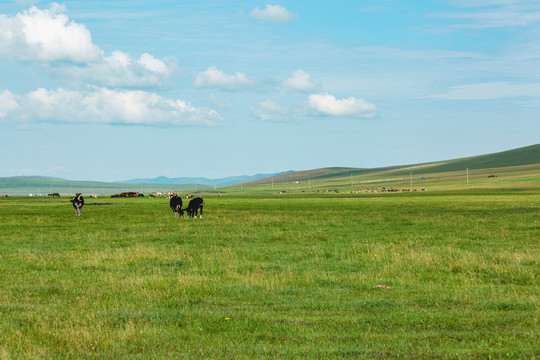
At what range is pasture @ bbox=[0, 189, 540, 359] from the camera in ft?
33.2

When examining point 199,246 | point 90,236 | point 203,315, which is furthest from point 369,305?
point 90,236

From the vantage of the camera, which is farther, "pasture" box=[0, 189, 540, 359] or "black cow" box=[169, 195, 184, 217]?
"black cow" box=[169, 195, 184, 217]

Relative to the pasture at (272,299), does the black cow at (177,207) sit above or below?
above

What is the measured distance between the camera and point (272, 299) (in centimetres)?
1462

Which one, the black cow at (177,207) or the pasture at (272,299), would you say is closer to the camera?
the pasture at (272,299)

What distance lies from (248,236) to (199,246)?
5.08 metres

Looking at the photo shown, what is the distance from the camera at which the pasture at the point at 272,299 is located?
10.1 m

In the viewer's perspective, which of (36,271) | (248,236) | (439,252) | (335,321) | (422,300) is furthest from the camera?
(248,236)

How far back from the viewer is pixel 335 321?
11.9 m

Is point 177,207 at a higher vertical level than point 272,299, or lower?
higher

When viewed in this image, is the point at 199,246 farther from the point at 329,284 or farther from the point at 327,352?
the point at 327,352

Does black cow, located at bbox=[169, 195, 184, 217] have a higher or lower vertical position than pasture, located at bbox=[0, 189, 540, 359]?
higher

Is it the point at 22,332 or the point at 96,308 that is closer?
the point at 22,332

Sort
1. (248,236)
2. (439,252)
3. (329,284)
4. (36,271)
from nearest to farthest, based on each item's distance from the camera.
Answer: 1. (329,284)
2. (36,271)
3. (439,252)
4. (248,236)
